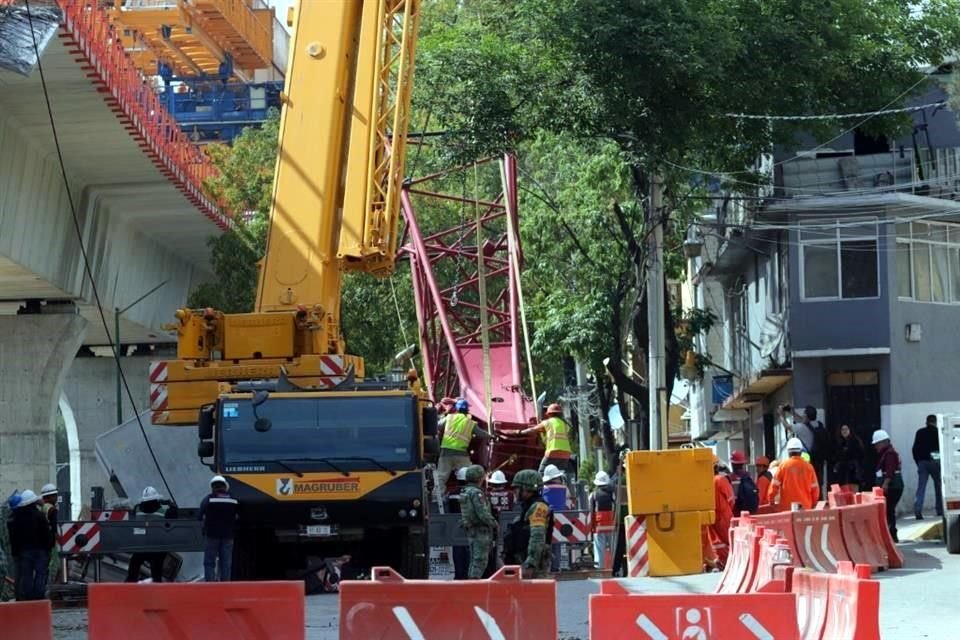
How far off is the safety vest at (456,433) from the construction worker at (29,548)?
5.50 meters

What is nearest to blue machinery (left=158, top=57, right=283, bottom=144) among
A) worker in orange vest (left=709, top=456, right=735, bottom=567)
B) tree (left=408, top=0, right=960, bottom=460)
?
tree (left=408, top=0, right=960, bottom=460)

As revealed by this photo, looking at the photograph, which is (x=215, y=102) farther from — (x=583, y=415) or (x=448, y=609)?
(x=448, y=609)

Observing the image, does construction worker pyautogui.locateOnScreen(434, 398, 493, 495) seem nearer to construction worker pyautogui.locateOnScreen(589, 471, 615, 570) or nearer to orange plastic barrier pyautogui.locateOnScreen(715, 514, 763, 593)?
construction worker pyautogui.locateOnScreen(589, 471, 615, 570)

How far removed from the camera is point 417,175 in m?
50.7

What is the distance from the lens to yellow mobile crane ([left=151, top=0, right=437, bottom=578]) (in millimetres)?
18031

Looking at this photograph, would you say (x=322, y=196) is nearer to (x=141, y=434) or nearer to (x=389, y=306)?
(x=141, y=434)

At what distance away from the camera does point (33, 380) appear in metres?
35.6

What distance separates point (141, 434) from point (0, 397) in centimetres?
1313

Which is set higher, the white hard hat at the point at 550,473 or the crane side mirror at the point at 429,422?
the crane side mirror at the point at 429,422

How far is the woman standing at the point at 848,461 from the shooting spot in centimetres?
2677

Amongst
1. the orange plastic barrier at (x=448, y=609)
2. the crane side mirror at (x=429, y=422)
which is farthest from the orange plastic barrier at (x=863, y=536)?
the orange plastic barrier at (x=448, y=609)

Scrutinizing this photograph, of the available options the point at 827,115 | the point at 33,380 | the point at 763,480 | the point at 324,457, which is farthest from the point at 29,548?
the point at 827,115

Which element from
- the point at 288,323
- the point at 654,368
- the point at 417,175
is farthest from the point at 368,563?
the point at 417,175

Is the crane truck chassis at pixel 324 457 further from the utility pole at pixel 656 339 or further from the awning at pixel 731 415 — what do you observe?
the awning at pixel 731 415
